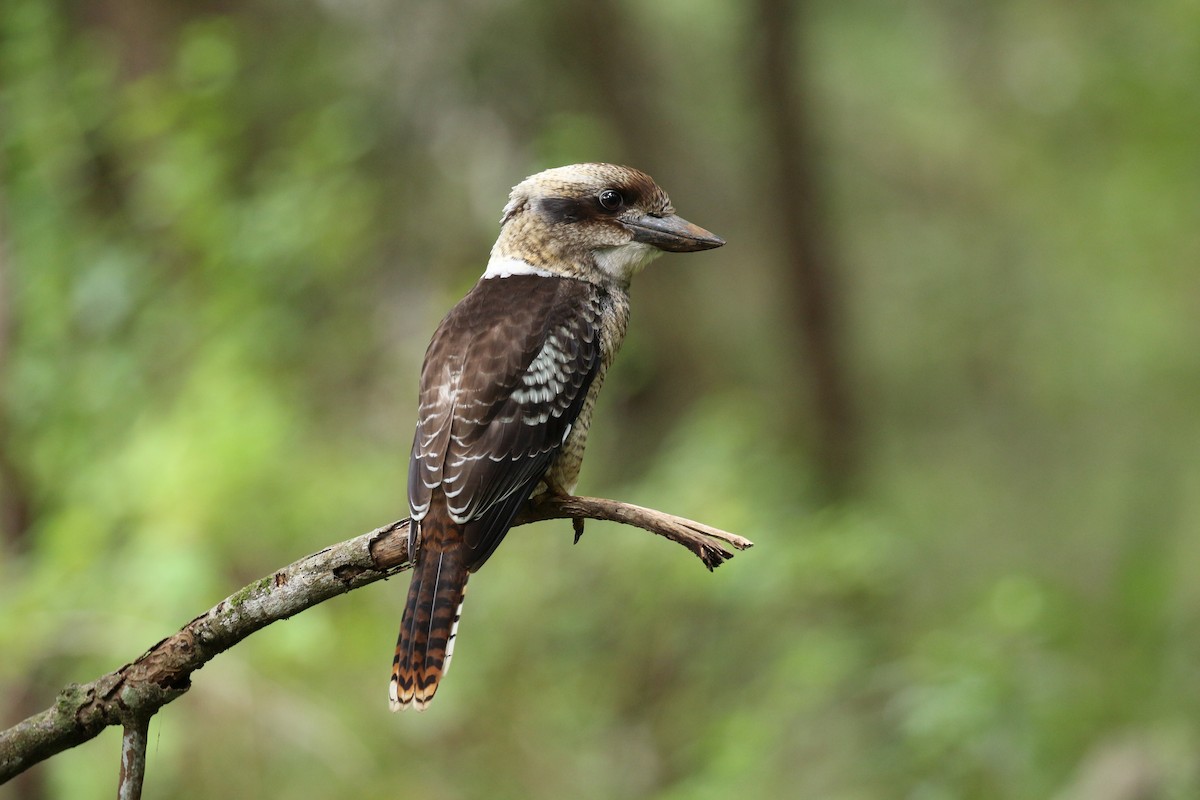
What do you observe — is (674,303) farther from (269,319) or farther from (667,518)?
(667,518)

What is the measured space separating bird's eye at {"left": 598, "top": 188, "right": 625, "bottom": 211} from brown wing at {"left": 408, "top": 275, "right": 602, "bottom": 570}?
281 millimetres

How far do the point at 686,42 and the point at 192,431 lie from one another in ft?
19.5

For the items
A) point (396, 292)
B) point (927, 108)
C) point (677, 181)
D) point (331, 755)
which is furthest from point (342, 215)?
point (927, 108)

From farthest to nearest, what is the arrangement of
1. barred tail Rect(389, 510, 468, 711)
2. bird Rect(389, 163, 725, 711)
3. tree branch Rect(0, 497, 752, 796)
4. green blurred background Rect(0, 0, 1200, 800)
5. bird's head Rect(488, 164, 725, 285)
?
green blurred background Rect(0, 0, 1200, 800)
bird's head Rect(488, 164, 725, 285)
bird Rect(389, 163, 725, 711)
barred tail Rect(389, 510, 468, 711)
tree branch Rect(0, 497, 752, 796)

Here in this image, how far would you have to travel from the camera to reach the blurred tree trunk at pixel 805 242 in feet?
28.5

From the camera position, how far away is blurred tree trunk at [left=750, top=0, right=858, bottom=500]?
870cm

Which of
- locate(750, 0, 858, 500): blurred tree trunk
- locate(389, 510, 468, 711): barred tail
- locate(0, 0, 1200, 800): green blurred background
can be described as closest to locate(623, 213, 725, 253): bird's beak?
locate(389, 510, 468, 711): barred tail

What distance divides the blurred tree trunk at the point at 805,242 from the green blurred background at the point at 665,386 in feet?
0.10

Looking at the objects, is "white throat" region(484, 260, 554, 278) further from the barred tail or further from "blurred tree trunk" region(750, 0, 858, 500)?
"blurred tree trunk" region(750, 0, 858, 500)

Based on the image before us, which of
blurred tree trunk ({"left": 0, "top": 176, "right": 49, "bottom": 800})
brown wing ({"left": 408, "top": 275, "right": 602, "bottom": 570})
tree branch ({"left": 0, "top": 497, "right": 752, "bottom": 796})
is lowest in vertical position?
tree branch ({"left": 0, "top": 497, "right": 752, "bottom": 796})

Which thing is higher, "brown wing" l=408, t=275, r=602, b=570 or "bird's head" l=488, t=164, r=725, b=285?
"bird's head" l=488, t=164, r=725, b=285

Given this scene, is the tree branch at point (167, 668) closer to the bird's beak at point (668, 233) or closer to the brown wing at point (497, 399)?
the brown wing at point (497, 399)

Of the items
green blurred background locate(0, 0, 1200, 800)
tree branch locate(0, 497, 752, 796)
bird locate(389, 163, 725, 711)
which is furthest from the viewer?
green blurred background locate(0, 0, 1200, 800)

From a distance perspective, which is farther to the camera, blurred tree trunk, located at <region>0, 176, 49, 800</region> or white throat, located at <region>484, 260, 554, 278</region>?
blurred tree trunk, located at <region>0, 176, 49, 800</region>
